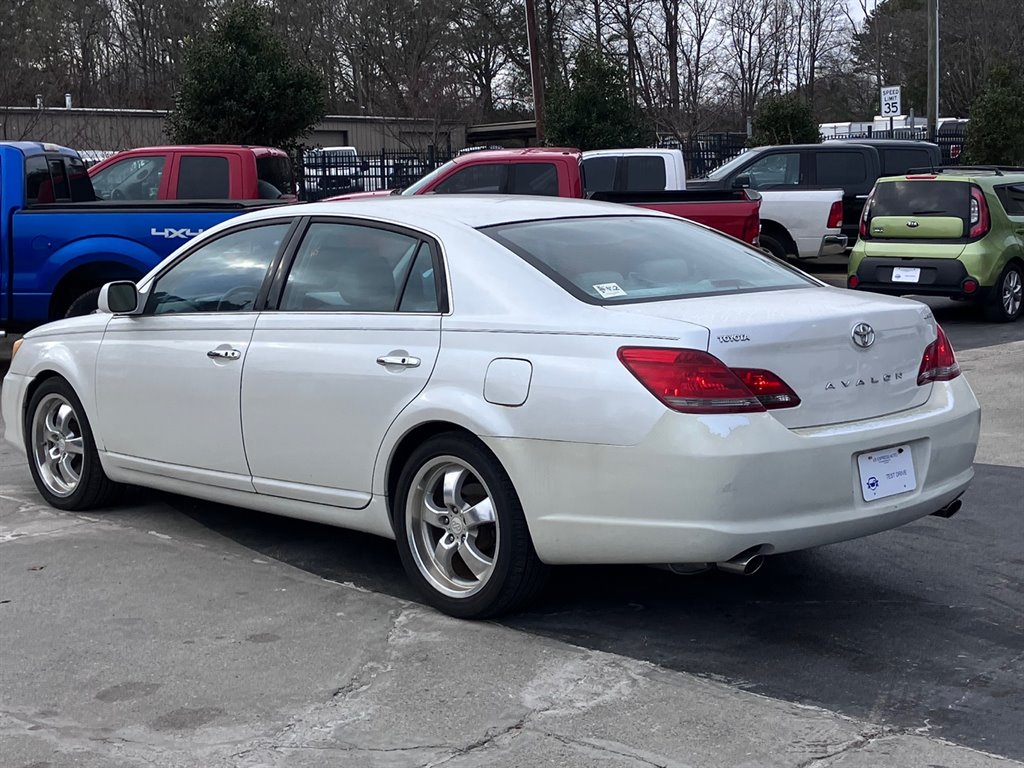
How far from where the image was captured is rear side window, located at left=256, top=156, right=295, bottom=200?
14086 millimetres

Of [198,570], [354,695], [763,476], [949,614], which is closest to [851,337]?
[763,476]

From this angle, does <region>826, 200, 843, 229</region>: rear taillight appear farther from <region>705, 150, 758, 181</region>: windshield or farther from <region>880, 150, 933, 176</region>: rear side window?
<region>880, 150, 933, 176</region>: rear side window

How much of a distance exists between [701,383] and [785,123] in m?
25.9

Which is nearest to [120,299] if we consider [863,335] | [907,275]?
[863,335]

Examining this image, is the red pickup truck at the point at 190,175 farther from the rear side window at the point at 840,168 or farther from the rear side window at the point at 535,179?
the rear side window at the point at 840,168

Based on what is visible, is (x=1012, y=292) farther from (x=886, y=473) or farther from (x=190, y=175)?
(x=886, y=473)

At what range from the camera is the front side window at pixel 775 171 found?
1930 centimetres

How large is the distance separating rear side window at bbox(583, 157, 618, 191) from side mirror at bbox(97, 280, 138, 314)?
1225 centimetres

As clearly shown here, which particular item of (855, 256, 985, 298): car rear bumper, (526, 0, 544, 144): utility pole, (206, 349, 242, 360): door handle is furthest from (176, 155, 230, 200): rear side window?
(526, 0, 544, 144): utility pole

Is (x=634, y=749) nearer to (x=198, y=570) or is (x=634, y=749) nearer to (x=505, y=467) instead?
(x=505, y=467)

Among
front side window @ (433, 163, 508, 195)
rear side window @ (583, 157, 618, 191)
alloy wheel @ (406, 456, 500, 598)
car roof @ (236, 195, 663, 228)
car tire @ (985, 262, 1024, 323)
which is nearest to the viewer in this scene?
alloy wheel @ (406, 456, 500, 598)

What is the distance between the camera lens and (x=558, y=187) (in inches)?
570

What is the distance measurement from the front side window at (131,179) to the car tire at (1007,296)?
870cm

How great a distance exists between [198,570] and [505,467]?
5.66 ft
